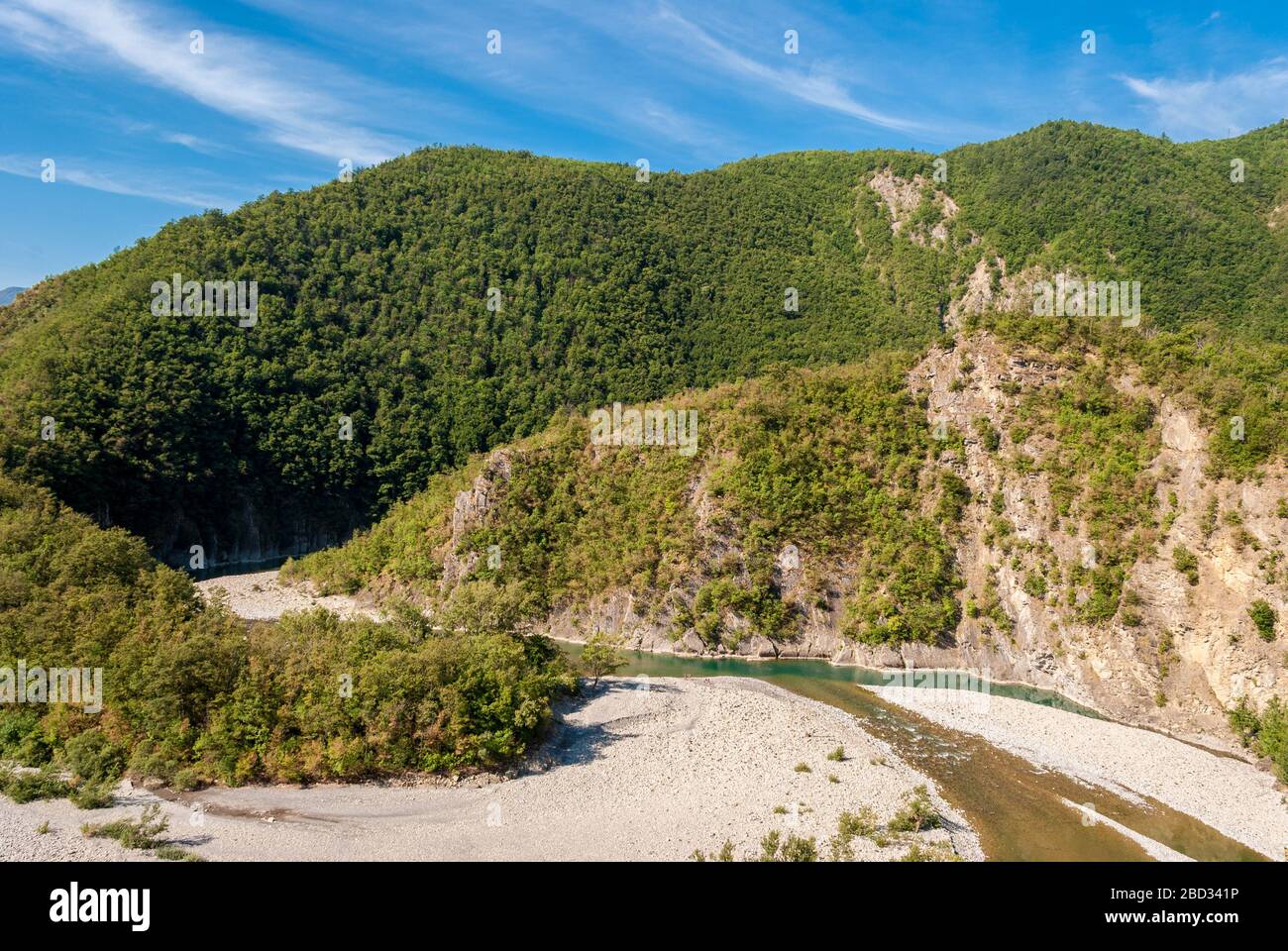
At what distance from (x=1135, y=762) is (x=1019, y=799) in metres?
7.05

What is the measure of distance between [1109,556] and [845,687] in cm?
1570

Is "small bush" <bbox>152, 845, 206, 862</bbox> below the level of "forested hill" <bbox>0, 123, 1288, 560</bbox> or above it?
below

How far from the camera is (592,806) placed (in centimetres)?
2472

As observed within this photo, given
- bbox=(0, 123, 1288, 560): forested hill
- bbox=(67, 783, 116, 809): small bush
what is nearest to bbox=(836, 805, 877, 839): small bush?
bbox=(67, 783, 116, 809): small bush

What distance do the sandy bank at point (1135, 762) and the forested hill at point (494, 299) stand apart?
5020 cm

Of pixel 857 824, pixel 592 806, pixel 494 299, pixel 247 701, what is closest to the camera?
pixel 857 824

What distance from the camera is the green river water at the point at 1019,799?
76.6 ft

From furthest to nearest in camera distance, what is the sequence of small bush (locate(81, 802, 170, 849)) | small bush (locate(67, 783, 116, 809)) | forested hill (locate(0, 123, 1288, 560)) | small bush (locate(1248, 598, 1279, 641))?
forested hill (locate(0, 123, 1288, 560)), small bush (locate(1248, 598, 1279, 641)), small bush (locate(67, 783, 116, 809)), small bush (locate(81, 802, 170, 849))

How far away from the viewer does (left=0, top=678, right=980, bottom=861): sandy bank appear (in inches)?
830

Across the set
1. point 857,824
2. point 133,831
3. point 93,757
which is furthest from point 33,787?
point 857,824

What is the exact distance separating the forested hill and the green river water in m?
54.4

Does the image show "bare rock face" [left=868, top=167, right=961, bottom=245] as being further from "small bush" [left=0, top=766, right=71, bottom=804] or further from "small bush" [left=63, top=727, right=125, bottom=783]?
"small bush" [left=0, top=766, right=71, bottom=804]

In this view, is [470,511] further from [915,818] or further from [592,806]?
[915,818]

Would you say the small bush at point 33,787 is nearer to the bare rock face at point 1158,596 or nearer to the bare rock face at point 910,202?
the bare rock face at point 1158,596
